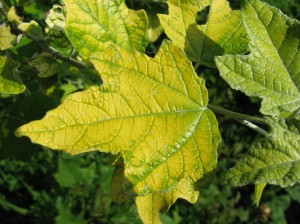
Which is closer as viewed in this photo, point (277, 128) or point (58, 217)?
point (277, 128)

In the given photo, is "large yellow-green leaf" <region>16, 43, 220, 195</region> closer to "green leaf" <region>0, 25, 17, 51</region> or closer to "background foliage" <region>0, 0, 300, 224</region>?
"green leaf" <region>0, 25, 17, 51</region>

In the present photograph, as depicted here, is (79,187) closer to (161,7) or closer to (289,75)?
(161,7)

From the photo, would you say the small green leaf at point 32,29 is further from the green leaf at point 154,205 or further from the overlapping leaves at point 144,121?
the green leaf at point 154,205

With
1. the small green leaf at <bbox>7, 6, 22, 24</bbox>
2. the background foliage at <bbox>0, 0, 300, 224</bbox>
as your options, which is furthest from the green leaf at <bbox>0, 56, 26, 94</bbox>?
the background foliage at <bbox>0, 0, 300, 224</bbox>

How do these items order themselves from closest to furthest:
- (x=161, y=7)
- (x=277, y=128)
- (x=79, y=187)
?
(x=277, y=128)
(x=161, y=7)
(x=79, y=187)

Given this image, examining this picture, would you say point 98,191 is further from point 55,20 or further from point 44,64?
point 55,20

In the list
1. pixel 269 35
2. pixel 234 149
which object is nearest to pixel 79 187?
pixel 234 149

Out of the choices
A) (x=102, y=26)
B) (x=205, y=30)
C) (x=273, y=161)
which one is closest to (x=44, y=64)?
(x=102, y=26)
